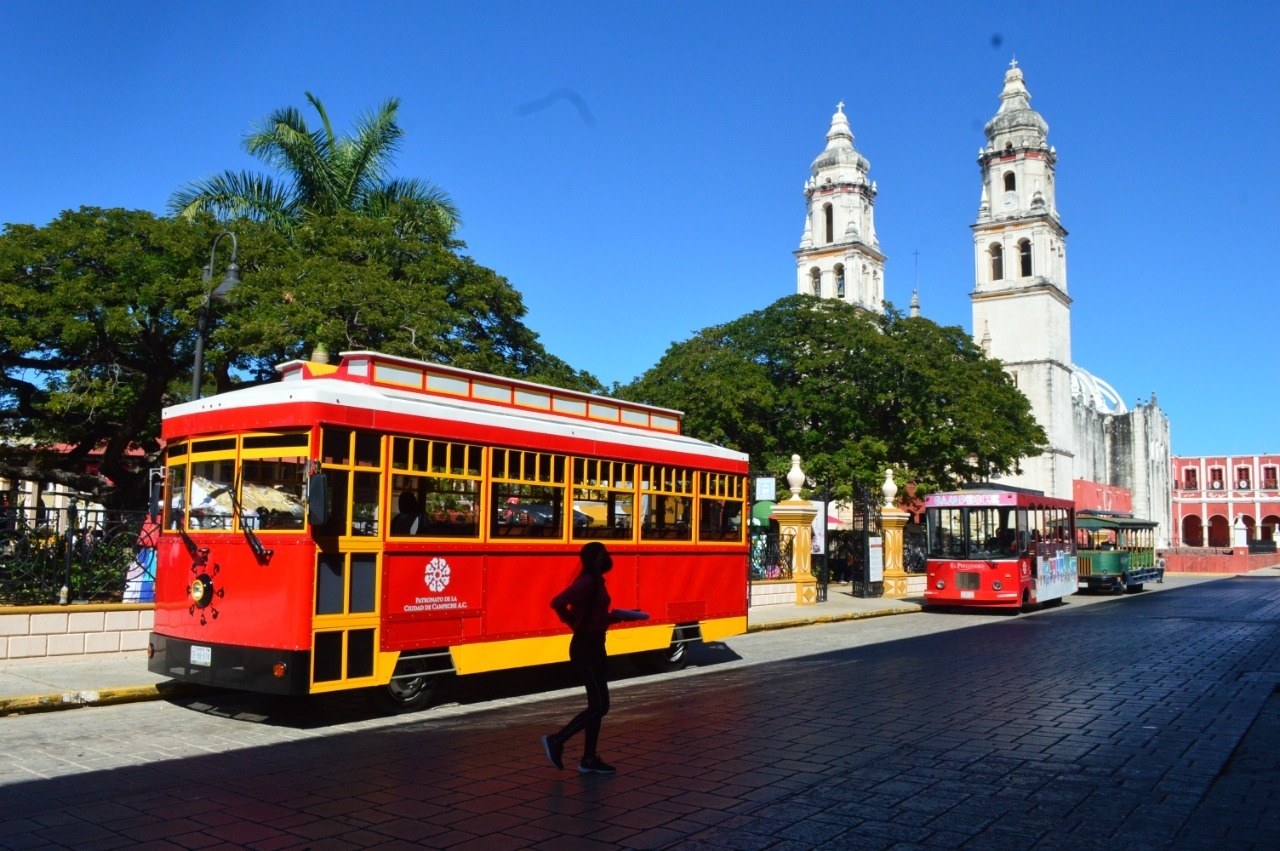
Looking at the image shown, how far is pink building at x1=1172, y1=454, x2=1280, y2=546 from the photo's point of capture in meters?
103

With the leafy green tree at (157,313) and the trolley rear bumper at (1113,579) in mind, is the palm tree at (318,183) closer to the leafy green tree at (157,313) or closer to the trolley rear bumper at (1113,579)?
the leafy green tree at (157,313)

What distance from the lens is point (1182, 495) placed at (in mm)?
108188

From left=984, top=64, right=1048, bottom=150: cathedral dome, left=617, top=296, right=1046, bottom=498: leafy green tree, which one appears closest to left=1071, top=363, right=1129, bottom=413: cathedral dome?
left=984, top=64, right=1048, bottom=150: cathedral dome

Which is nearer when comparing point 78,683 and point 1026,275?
point 78,683

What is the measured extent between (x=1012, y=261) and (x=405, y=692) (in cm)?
7298

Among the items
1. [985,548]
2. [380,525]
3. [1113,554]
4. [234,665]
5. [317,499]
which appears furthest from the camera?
[1113,554]

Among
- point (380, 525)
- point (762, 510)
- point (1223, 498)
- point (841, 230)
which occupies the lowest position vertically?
point (380, 525)

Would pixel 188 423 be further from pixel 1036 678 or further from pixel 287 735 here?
pixel 1036 678

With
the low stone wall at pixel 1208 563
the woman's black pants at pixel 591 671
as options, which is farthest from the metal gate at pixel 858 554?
Result: the low stone wall at pixel 1208 563

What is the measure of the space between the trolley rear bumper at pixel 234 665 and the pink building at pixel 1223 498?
107687mm

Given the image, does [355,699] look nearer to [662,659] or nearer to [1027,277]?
[662,659]

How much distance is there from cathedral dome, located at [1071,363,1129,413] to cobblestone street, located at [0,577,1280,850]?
268 ft

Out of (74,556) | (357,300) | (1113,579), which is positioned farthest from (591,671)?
(1113,579)

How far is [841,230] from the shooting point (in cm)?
7975
